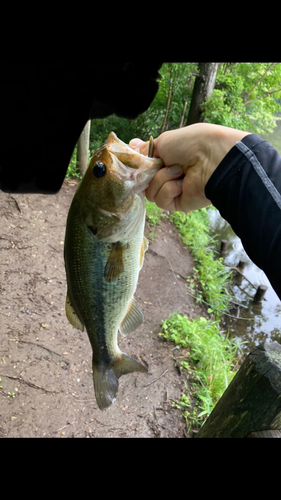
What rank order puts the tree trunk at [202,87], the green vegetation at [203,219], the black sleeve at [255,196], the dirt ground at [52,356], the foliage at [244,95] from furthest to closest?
A: 1. the foliage at [244,95]
2. the tree trunk at [202,87]
3. the green vegetation at [203,219]
4. the dirt ground at [52,356]
5. the black sleeve at [255,196]

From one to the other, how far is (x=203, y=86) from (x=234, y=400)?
770cm

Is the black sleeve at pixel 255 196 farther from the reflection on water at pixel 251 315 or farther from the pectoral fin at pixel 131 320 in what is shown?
the reflection on water at pixel 251 315

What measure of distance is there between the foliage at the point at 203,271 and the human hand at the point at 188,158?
4197mm

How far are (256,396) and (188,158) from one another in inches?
53.1

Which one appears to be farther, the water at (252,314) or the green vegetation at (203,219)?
the water at (252,314)

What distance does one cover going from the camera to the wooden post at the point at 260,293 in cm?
716

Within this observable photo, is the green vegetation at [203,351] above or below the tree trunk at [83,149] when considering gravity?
below

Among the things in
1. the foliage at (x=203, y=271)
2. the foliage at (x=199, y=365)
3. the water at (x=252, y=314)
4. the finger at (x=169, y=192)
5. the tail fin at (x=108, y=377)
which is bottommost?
the water at (x=252, y=314)

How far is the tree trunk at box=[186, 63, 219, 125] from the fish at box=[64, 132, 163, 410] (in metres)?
7.18

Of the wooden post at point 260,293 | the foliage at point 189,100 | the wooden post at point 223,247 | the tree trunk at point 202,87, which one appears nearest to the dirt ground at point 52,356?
the wooden post at point 260,293

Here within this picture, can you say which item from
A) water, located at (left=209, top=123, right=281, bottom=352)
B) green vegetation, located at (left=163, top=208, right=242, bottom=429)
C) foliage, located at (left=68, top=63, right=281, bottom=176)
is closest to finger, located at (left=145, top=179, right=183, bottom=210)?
green vegetation, located at (left=163, top=208, right=242, bottom=429)

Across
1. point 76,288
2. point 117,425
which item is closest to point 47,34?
point 76,288

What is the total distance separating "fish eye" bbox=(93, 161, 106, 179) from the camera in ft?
4.82

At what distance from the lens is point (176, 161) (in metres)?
1.72
